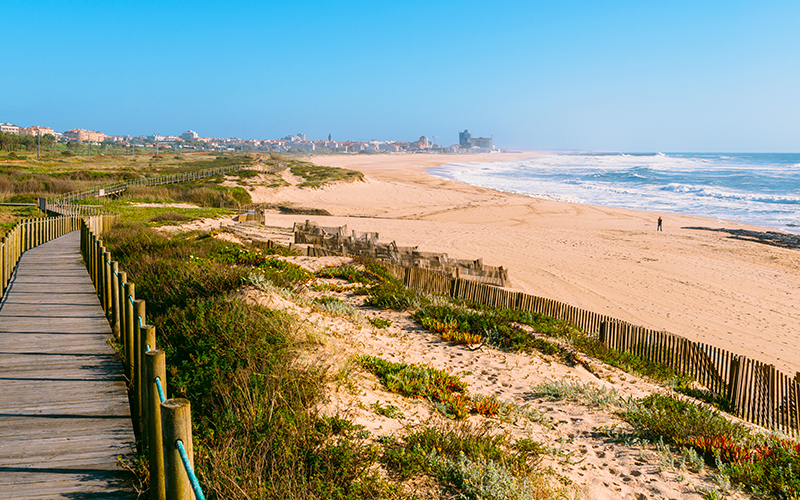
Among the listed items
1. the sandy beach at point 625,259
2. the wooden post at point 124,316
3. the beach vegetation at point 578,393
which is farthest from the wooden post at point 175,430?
the sandy beach at point 625,259

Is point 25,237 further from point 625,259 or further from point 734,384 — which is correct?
point 625,259

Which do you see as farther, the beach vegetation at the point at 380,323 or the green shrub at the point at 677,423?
the beach vegetation at the point at 380,323

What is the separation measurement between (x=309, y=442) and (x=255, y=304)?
364 cm

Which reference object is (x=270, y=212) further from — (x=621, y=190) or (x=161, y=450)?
(x=621, y=190)

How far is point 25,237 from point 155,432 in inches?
552

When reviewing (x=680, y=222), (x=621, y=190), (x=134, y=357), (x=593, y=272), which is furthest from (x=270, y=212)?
(x=621, y=190)

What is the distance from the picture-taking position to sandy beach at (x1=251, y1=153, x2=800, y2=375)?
1573 centimetres

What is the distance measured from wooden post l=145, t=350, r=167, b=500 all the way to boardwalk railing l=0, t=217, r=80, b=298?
282 inches

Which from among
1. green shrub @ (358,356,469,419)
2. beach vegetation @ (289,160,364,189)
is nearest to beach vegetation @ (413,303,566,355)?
green shrub @ (358,356,469,419)

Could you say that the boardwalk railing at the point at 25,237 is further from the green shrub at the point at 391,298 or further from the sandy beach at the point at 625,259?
the sandy beach at the point at 625,259

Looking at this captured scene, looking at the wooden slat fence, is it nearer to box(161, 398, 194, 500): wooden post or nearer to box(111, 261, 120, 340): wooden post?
box(111, 261, 120, 340): wooden post

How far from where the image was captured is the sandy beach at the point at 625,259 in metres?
15.7

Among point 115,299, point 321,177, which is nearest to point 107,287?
point 115,299

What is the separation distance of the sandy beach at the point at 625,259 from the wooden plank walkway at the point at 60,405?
13459 mm
